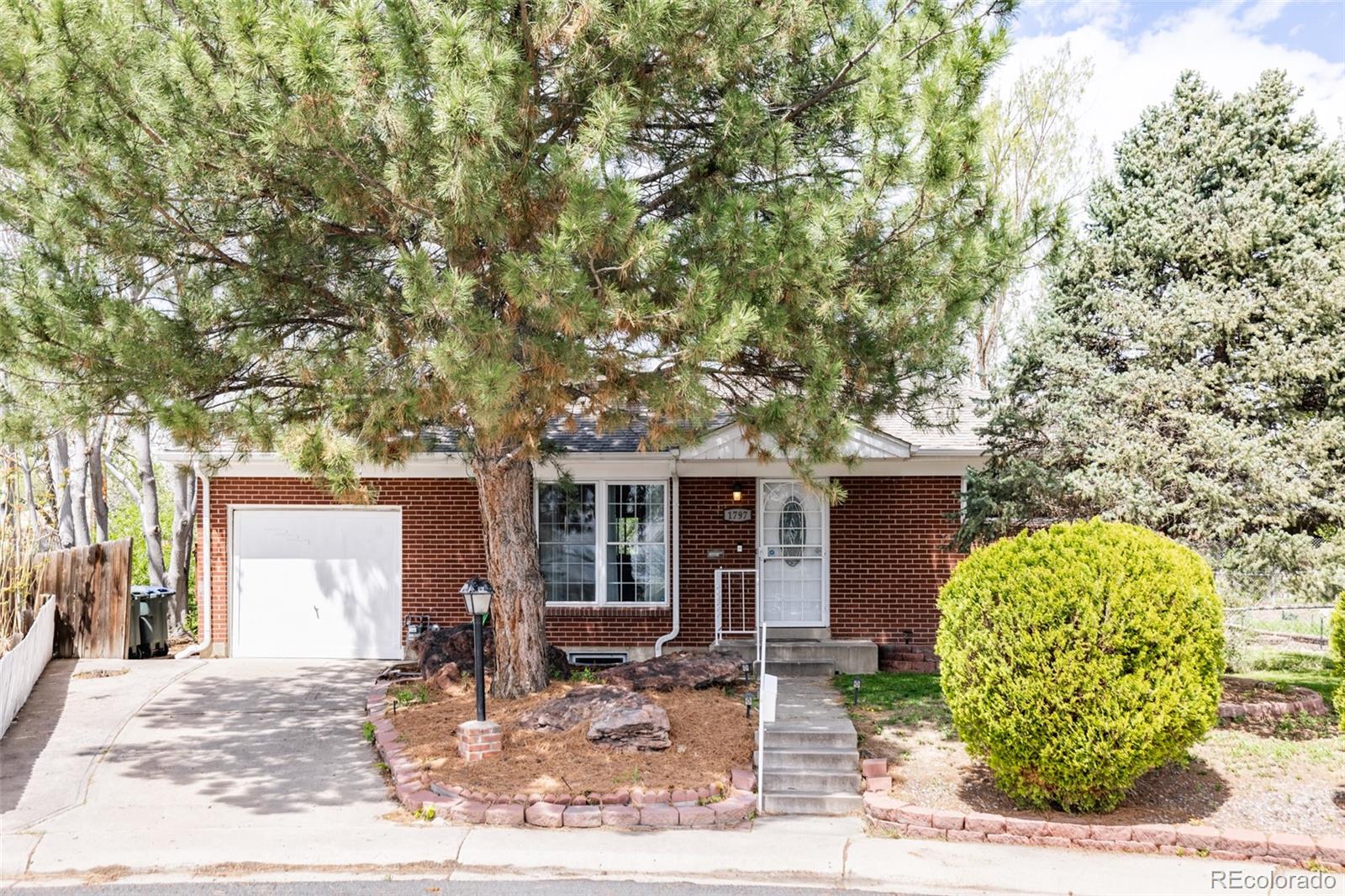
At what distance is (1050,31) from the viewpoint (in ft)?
68.0

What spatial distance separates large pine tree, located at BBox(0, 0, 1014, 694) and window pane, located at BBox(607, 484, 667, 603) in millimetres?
4395

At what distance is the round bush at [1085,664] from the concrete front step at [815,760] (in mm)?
1142

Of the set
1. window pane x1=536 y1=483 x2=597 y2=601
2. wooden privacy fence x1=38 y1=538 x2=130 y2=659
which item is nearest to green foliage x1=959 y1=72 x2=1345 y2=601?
window pane x1=536 y1=483 x2=597 y2=601

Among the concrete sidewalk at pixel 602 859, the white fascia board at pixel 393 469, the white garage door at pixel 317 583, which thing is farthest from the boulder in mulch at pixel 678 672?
the white garage door at pixel 317 583

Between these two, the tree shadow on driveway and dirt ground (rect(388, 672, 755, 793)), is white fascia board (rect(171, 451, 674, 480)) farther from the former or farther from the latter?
dirt ground (rect(388, 672, 755, 793))

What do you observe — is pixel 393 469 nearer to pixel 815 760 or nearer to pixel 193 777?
pixel 193 777

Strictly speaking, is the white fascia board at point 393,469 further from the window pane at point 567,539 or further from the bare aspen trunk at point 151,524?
the bare aspen trunk at point 151,524

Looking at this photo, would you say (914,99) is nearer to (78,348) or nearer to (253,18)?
(253,18)

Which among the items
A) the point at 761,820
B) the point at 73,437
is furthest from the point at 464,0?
the point at 73,437

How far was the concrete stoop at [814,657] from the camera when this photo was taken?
38.5 ft

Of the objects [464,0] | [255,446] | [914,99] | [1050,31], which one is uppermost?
[1050,31]

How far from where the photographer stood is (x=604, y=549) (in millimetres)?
13070

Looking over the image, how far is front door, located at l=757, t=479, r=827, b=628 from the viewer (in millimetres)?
12906

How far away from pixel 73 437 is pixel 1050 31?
2146cm
